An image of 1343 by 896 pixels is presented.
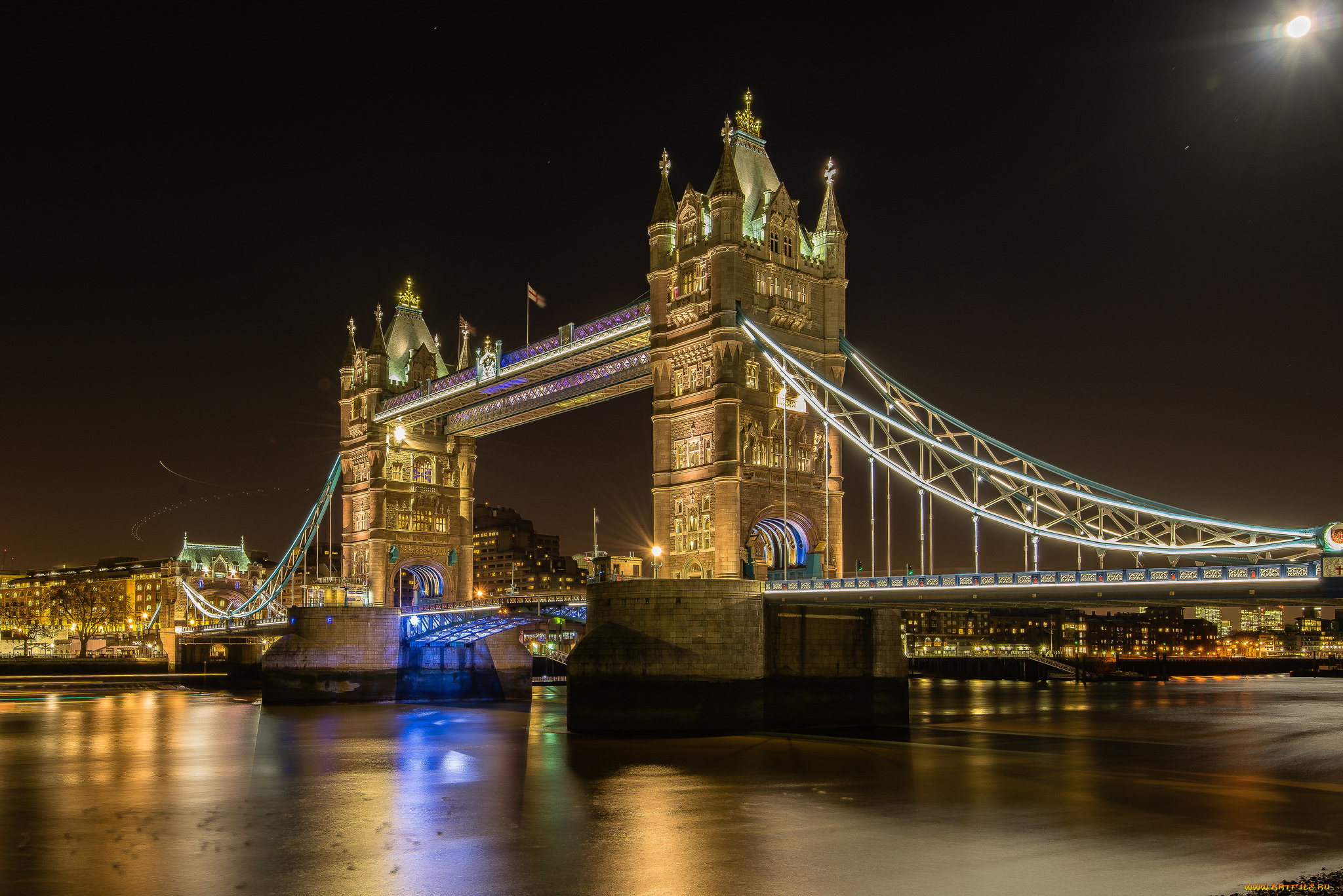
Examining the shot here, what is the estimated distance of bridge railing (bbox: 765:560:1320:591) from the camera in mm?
28250

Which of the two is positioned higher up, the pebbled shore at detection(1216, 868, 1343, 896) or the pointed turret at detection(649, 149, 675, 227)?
the pointed turret at detection(649, 149, 675, 227)

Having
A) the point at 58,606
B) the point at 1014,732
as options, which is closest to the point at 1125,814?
the point at 1014,732

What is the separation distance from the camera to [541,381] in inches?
2320

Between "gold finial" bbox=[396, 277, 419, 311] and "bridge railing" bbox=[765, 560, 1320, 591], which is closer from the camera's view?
"bridge railing" bbox=[765, 560, 1320, 591]

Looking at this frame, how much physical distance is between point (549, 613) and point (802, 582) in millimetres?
17425

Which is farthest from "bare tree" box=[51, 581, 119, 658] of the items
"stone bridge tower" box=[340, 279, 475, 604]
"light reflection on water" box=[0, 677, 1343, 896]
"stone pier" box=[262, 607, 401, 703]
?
"light reflection on water" box=[0, 677, 1343, 896]

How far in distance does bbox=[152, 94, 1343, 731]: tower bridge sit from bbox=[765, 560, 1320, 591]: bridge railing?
0.21 feet

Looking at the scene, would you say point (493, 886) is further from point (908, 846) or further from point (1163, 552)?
point (1163, 552)

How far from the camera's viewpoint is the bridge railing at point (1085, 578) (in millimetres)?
28250

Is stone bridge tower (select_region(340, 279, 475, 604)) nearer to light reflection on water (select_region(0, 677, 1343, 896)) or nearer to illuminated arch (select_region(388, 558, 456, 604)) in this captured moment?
illuminated arch (select_region(388, 558, 456, 604))

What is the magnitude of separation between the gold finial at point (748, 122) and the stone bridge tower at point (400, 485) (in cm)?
3049

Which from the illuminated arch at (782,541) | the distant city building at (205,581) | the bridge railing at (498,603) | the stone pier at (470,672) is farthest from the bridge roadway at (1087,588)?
the distant city building at (205,581)

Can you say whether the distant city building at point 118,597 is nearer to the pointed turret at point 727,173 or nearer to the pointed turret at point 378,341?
the pointed turret at point 378,341

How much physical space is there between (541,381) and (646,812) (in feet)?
121
